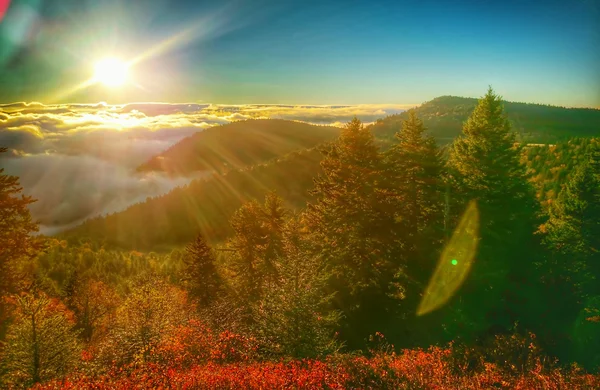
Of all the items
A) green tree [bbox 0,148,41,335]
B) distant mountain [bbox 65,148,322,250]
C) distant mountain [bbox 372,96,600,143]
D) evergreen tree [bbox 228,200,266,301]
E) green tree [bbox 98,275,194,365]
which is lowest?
distant mountain [bbox 65,148,322,250]

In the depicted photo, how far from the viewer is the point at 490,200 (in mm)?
25891

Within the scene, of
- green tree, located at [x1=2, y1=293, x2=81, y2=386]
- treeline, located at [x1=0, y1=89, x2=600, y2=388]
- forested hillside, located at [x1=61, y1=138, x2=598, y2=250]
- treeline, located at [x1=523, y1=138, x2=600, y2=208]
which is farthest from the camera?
forested hillside, located at [x1=61, y1=138, x2=598, y2=250]

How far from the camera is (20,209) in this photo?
18.2m

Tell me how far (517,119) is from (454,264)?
146m

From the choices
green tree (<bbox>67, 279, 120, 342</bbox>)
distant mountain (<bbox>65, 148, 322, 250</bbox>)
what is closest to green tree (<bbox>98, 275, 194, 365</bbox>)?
green tree (<bbox>67, 279, 120, 342</bbox>)

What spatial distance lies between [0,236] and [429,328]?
2727 cm

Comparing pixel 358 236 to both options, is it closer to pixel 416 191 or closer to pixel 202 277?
pixel 416 191

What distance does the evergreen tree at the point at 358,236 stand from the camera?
24.7m

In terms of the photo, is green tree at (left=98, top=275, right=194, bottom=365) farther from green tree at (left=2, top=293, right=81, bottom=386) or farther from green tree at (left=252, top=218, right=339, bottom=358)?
green tree at (left=252, top=218, right=339, bottom=358)

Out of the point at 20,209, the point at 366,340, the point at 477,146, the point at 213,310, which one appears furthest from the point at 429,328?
the point at 20,209

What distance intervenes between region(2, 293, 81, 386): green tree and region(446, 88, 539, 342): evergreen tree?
2633 centimetres

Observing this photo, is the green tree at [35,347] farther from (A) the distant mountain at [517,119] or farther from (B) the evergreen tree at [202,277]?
(A) the distant mountain at [517,119]

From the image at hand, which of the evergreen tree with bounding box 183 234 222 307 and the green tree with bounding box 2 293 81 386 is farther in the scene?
the evergreen tree with bounding box 183 234 222 307

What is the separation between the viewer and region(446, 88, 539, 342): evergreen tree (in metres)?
25.6
